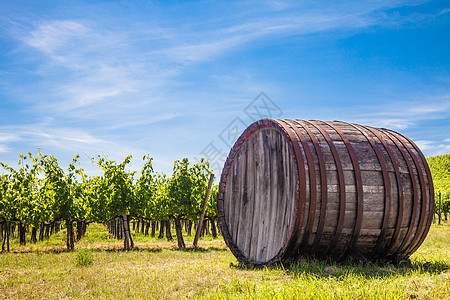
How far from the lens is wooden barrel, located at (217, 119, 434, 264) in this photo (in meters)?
5.23

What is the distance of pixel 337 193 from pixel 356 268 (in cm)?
112

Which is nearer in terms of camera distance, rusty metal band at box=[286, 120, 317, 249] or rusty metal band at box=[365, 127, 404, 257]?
rusty metal band at box=[286, 120, 317, 249]

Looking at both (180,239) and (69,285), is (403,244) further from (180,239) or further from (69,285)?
(180,239)

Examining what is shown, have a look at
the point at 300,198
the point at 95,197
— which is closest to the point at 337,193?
the point at 300,198

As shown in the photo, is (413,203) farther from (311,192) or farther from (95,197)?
(95,197)

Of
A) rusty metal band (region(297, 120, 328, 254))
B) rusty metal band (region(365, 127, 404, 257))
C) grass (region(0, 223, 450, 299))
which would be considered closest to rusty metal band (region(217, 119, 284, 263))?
grass (region(0, 223, 450, 299))

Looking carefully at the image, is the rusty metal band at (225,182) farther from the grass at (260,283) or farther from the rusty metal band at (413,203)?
the rusty metal band at (413,203)

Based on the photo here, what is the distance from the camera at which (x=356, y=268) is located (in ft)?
16.9

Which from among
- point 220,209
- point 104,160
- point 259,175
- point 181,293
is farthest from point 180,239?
point 181,293

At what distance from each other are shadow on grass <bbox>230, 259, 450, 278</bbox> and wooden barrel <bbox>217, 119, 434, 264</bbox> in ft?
0.45

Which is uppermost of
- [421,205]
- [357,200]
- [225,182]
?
[225,182]

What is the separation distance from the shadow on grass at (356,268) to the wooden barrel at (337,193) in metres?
0.14

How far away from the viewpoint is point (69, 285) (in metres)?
6.23

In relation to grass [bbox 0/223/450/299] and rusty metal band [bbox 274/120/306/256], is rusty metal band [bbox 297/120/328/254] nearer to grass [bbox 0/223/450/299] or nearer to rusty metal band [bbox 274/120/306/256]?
rusty metal band [bbox 274/120/306/256]
